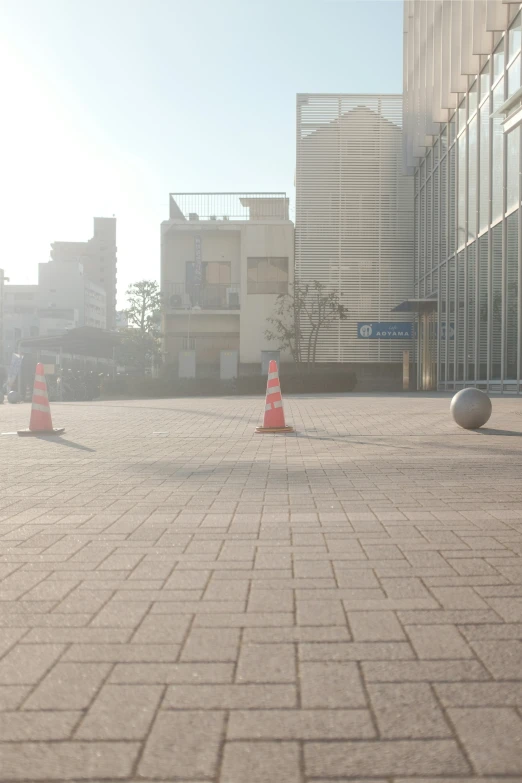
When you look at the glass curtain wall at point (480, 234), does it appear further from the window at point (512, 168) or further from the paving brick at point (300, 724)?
the paving brick at point (300, 724)

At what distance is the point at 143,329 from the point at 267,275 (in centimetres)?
733

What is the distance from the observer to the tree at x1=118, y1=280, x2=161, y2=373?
150 ft

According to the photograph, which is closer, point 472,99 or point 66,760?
point 66,760

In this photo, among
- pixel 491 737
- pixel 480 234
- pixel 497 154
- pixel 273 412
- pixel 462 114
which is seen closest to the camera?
pixel 491 737

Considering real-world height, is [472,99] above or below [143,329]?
above

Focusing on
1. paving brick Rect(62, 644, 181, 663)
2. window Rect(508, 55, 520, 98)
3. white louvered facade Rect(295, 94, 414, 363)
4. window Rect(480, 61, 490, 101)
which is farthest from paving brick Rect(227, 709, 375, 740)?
white louvered facade Rect(295, 94, 414, 363)

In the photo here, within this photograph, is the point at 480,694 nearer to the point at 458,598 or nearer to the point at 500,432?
the point at 458,598

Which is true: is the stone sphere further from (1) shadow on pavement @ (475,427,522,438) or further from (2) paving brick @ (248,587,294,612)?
(2) paving brick @ (248,587,294,612)

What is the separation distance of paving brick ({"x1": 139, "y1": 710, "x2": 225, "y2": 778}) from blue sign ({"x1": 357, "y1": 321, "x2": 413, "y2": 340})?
132 ft

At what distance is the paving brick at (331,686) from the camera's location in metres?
2.62

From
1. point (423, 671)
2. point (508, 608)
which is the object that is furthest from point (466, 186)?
point (423, 671)

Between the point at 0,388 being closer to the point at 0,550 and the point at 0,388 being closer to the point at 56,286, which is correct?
the point at 0,550

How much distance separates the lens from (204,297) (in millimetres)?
47125

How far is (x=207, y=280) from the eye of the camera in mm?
47719
